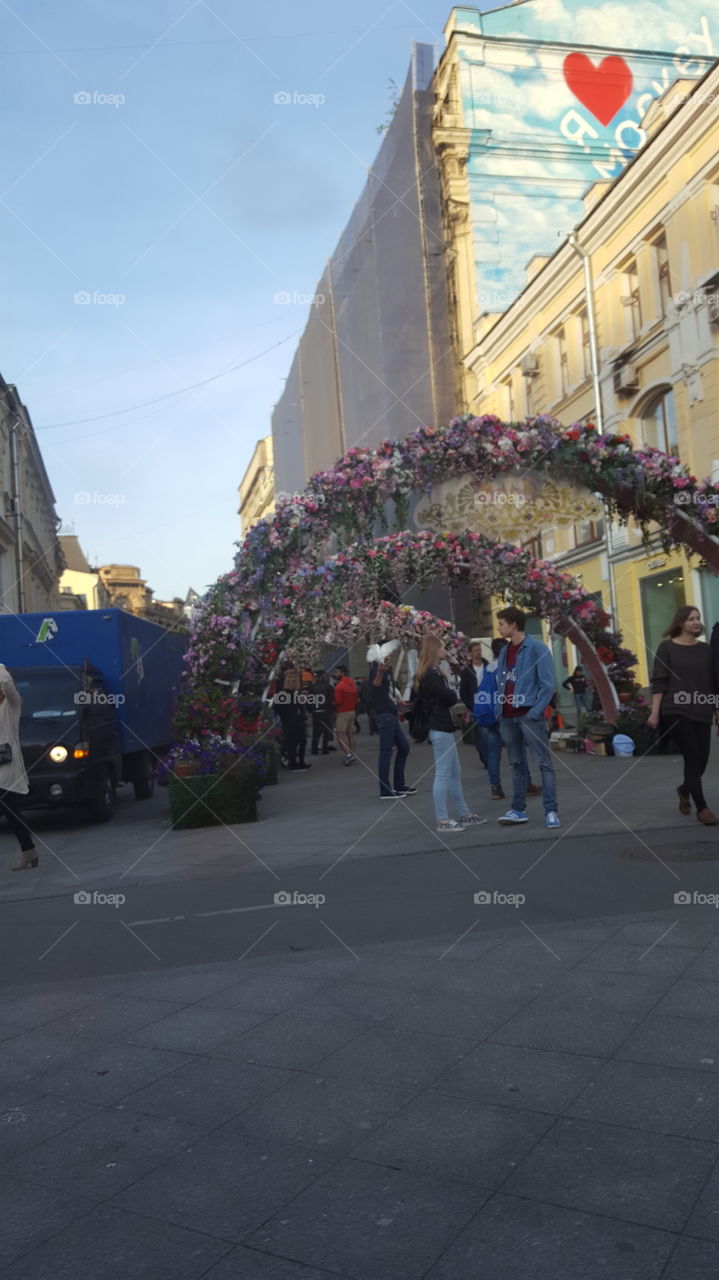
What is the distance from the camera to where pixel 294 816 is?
12242 millimetres

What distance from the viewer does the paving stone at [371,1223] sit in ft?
8.63

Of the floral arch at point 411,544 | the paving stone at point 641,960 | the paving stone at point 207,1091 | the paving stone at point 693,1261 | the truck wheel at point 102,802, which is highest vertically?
the floral arch at point 411,544

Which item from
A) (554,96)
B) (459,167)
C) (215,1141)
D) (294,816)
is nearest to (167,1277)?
(215,1141)

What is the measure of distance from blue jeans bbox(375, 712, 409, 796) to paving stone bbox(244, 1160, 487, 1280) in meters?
9.46

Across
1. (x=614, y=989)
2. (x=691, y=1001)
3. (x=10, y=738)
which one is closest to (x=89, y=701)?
(x=10, y=738)

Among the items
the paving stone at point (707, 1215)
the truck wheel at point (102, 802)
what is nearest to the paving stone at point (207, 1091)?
the paving stone at point (707, 1215)

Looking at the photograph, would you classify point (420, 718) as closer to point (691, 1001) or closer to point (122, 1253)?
point (691, 1001)

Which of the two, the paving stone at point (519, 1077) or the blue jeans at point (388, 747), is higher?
the blue jeans at point (388, 747)

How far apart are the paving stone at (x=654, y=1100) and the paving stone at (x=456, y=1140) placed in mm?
199

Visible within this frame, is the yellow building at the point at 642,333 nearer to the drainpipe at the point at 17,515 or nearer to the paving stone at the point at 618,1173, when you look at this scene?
the paving stone at the point at 618,1173

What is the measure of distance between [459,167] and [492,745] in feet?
79.3

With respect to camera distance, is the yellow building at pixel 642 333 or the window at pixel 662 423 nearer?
the yellow building at pixel 642 333

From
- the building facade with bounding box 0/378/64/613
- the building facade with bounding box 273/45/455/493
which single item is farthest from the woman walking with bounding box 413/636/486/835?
the building facade with bounding box 0/378/64/613

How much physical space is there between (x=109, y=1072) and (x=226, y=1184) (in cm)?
115
